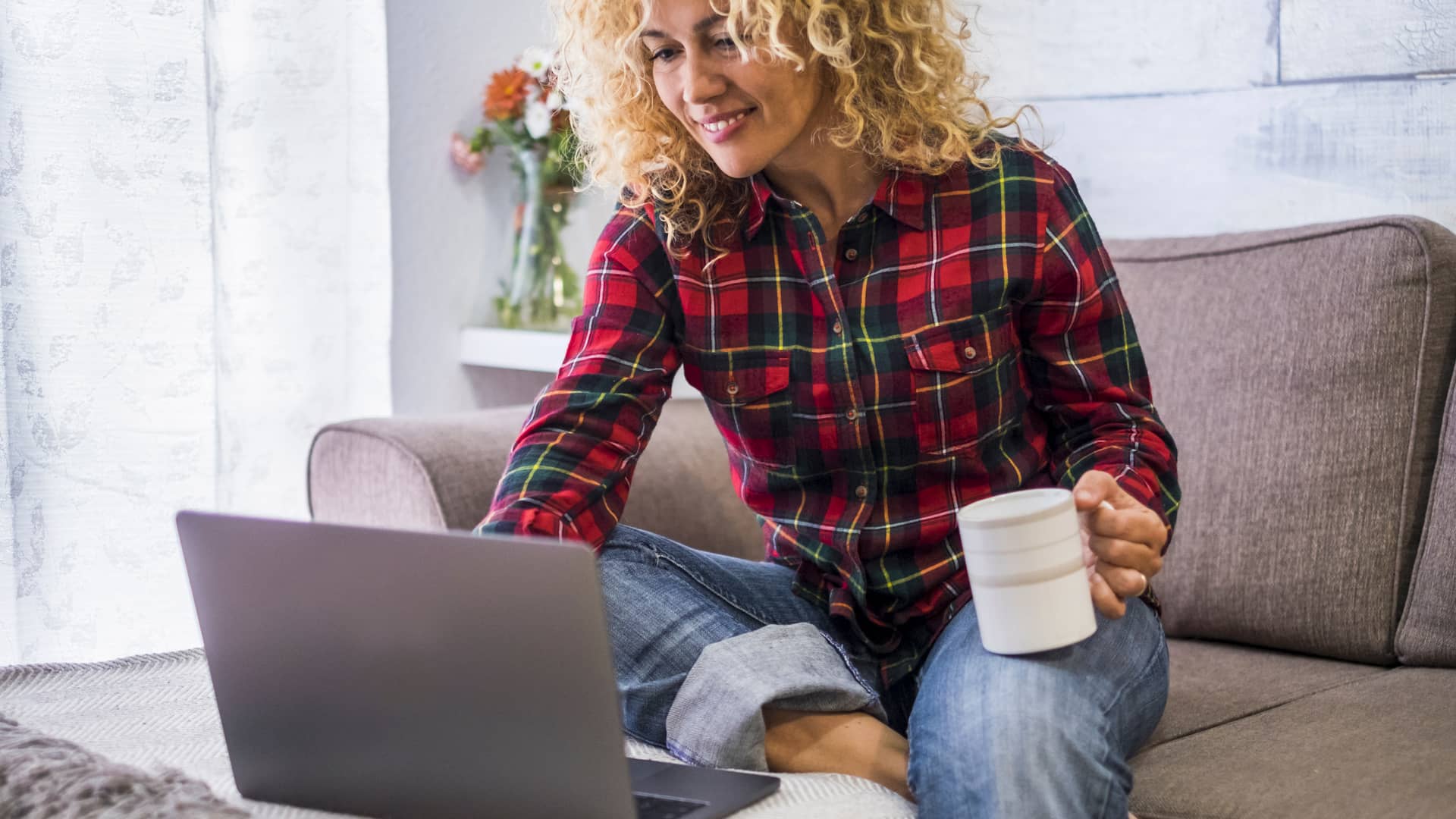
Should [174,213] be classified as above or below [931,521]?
above

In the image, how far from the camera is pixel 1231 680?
1309 mm

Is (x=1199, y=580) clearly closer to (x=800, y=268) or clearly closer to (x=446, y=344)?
(x=800, y=268)

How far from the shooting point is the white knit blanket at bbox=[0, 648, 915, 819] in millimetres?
935

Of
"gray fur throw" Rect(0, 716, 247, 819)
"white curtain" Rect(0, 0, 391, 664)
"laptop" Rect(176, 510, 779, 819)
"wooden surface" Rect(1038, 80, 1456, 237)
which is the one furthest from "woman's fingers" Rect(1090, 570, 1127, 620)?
"white curtain" Rect(0, 0, 391, 664)

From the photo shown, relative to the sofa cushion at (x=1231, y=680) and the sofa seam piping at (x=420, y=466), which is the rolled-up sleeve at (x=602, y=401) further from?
the sofa cushion at (x=1231, y=680)

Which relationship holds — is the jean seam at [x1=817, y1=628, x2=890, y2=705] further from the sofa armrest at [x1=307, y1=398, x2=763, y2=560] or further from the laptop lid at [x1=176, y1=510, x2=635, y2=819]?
the sofa armrest at [x1=307, y1=398, x2=763, y2=560]

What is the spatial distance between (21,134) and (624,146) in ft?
2.95

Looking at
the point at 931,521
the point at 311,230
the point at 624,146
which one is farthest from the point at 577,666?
the point at 311,230

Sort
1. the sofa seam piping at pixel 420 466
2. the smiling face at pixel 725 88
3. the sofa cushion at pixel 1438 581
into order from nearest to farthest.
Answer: the smiling face at pixel 725 88 < the sofa cushion at pixel 1438 581 < the sofa seam piping at pixel 420 466

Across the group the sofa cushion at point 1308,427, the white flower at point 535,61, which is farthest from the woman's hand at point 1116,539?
the white flower at point 535,61

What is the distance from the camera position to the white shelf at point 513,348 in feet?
7.21

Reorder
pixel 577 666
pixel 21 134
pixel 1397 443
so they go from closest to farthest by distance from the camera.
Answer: pixel 577 666 → pixel 1397 443 → pixel 21 134

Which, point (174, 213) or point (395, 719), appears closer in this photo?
point (395, 719)

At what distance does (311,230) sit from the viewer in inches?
82.7
